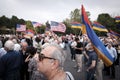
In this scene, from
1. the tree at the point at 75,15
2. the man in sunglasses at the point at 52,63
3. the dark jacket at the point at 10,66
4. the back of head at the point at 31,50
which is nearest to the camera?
the man in sunglasses at the point at 52,63

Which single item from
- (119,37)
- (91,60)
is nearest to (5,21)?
(119,37)

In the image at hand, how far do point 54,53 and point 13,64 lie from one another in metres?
4.04

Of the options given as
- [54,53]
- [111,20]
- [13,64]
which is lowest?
[111,20]

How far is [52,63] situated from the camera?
253cm

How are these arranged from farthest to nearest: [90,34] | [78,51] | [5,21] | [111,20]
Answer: [5,21], [111,20], [78,51], [90,34]

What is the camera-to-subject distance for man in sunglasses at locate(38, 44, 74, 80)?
2514 millimetres

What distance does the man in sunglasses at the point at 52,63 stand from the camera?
251cm

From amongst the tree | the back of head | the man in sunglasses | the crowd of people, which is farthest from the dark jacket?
the tree

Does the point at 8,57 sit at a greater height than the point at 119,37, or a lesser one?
greater

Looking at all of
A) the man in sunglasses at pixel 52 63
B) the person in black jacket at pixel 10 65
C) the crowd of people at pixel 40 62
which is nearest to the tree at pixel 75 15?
the crowd of people at pixel 40 62

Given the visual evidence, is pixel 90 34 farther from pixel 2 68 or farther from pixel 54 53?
pixel 54 53

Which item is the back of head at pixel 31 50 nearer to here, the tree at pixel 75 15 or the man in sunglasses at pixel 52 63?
the man in sunglasses at pixel 52 63

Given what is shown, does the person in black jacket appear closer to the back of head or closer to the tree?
the back of head

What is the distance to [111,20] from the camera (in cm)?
8344
